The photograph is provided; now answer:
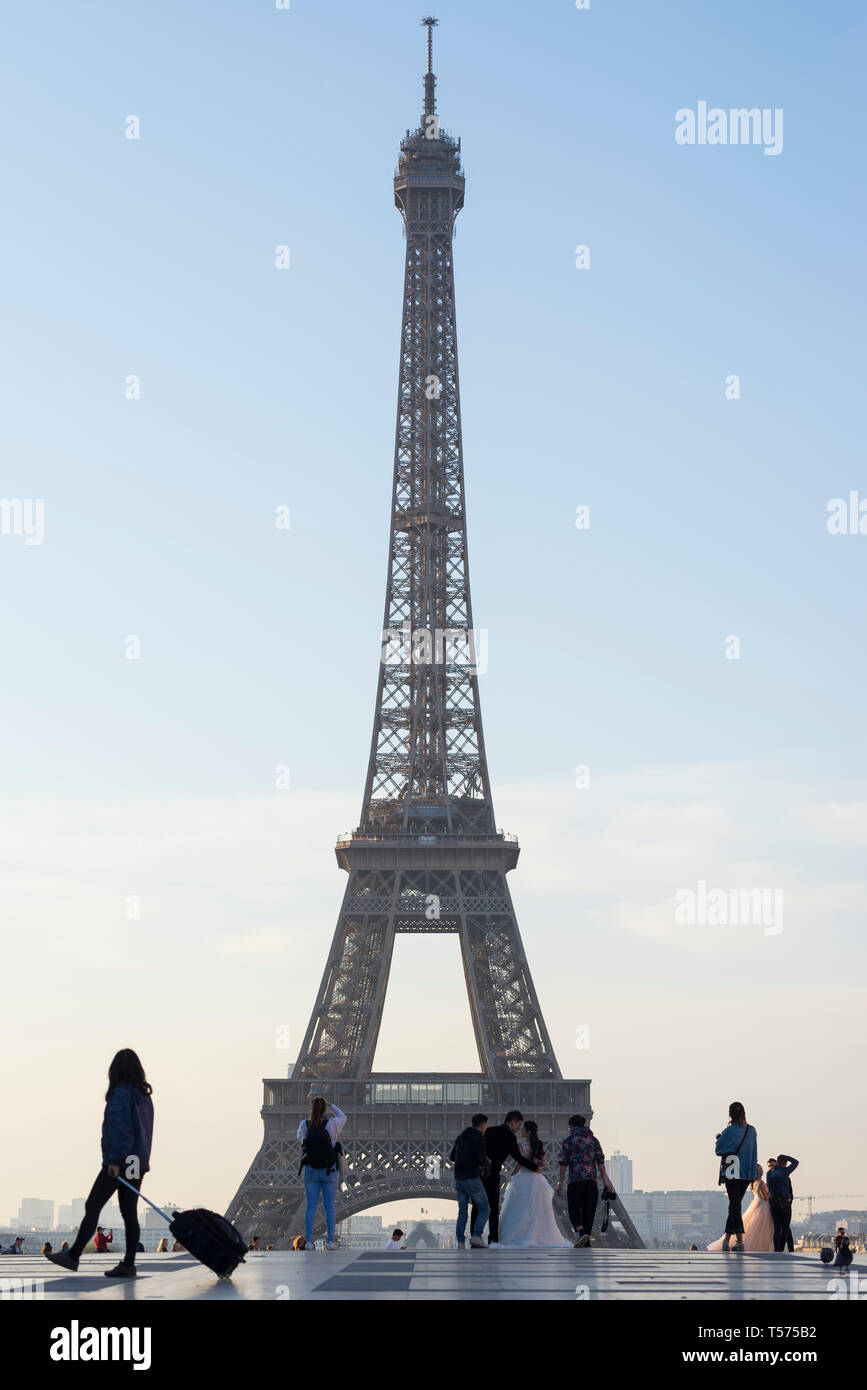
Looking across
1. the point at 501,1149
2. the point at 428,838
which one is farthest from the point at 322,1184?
the point at 428,838

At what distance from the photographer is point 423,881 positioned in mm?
80250

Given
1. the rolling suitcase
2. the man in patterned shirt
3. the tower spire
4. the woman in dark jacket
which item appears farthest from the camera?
the tower spire

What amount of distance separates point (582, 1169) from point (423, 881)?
5267 cm

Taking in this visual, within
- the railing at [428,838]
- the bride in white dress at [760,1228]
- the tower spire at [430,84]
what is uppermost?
the tower spire at [430,84]

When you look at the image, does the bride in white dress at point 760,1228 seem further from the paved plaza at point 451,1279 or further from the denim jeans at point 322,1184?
the denim jeans at point 322,1184

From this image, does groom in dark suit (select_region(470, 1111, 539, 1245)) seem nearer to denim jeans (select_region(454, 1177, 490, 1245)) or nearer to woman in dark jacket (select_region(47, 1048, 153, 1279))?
denim jeans (select_region(454, 1177, 490, 1245))

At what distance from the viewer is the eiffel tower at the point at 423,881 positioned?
73.0m

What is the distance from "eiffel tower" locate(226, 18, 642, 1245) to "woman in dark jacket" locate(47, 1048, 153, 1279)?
53708 millimetres

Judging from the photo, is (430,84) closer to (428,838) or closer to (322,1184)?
(428,838)

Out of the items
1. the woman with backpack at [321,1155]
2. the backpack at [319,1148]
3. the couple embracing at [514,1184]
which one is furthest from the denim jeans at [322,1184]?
the couple embracing at [514,1184]

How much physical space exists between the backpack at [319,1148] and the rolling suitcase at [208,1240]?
970cm

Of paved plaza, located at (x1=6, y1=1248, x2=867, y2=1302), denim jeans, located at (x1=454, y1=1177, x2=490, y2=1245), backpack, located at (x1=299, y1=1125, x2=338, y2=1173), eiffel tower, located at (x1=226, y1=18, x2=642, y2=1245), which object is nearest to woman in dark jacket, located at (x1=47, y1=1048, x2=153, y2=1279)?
paved plaza, located at (x1=6, y1=1248, x2=867, y2=1302)

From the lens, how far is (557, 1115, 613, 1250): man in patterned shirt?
90.5 ft
